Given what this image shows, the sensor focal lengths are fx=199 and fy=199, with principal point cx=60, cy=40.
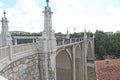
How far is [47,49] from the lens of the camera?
13727mm

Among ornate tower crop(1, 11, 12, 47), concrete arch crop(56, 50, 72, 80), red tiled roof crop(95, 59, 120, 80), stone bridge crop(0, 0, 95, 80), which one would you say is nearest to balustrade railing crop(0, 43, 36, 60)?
stone bridge crop(0, 0, 95, 80)

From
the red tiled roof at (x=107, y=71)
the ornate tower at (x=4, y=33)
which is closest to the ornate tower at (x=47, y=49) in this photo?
the ornate tower at (x=4, y=33)

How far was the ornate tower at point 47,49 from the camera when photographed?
1356 cm

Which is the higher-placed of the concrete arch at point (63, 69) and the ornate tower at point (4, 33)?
the ornate tower at point (4, 33)

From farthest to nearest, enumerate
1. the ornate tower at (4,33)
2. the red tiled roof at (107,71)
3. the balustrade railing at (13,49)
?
1. the red tiled roof at (107,71)
2. the ornate tower at (4,33)
3. the balustrade railing at (13,49)

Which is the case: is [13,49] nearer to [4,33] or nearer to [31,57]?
[31,57]

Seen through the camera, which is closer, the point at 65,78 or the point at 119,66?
the point at 119,66

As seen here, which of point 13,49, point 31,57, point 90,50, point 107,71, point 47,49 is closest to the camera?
point 13,49

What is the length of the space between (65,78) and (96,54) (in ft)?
105

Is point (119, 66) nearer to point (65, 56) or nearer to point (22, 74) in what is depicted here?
point (65, 56)

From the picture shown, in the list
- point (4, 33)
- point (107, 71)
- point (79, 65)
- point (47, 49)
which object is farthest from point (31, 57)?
point (79, 65)

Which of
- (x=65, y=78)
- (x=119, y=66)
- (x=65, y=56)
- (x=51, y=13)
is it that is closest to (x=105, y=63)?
(x=119, y=66)

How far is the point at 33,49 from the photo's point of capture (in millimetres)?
12805

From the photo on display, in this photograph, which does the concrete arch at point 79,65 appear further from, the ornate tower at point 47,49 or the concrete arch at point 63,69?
the ornate tower at point 47,49
